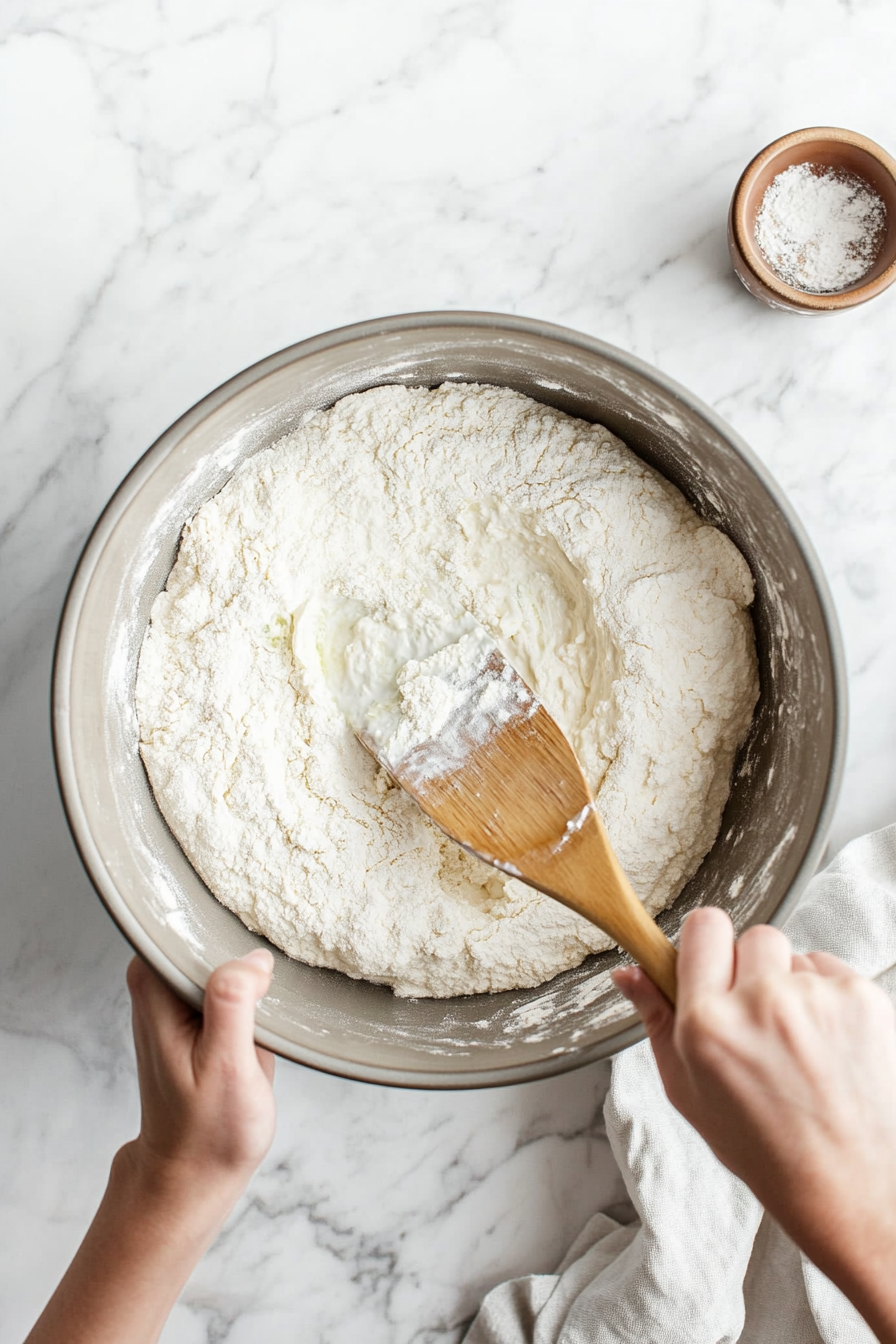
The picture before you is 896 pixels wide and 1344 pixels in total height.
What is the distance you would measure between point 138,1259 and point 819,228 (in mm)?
1639

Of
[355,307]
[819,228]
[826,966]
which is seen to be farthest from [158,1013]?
[819,228]

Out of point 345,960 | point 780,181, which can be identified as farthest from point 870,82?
point 345,960

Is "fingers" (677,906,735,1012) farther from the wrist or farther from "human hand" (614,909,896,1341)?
the wrist

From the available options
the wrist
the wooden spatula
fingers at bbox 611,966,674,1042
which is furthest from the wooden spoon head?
the wrist

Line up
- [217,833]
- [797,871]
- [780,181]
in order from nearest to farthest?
[797,871]
[217,833]
[780,181]

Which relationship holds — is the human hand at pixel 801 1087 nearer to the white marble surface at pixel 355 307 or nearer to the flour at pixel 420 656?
the flour at pixel 420 656

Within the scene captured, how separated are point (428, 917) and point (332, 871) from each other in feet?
0.45

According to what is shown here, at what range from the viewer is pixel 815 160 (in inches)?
53.4

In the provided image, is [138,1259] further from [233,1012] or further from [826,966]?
[826,966]

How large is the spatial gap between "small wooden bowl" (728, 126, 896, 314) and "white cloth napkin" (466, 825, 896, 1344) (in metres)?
0.76

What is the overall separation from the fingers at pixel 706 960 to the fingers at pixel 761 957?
0.01m

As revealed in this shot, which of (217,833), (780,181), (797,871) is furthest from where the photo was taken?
(780,181)

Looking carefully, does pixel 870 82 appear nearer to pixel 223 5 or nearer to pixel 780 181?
pixel 780 181

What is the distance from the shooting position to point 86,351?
142cm
